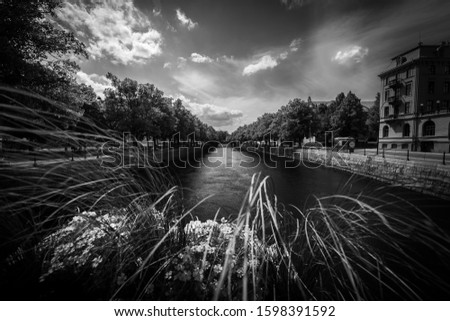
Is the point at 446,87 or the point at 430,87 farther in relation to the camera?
the point at 430,87

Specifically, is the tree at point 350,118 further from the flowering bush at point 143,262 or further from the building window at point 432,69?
the flowering bush at point 143,262

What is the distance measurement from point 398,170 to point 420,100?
92.3 feet

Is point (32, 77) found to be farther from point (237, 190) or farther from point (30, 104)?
point (237, 190)

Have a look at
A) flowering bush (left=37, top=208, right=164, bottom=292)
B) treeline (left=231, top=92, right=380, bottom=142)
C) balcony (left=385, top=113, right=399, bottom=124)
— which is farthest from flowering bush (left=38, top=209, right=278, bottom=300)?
balcony (left=385, top=113, right=399, bottom=124)

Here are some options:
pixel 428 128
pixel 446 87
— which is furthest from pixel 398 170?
pixel 446 87

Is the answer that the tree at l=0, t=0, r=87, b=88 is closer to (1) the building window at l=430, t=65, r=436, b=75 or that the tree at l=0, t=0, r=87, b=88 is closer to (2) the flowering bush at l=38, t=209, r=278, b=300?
(2) the flowering bush at l=38, t=209, r=278, b=300

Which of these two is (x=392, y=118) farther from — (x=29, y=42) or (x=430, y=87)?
(x=29, y=42)

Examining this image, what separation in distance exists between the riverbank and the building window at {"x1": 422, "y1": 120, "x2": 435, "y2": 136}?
17.4 meters

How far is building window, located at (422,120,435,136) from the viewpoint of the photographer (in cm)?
2961

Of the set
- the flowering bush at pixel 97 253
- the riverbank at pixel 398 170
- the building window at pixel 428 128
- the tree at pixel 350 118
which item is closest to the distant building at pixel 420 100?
the building window at pixel 428 128

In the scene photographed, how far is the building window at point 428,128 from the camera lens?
2961 cm

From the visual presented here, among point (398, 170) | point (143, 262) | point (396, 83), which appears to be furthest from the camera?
point (396, 83)

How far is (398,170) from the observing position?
14219 millimetres

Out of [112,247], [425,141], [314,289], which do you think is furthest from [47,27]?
[425,141]
